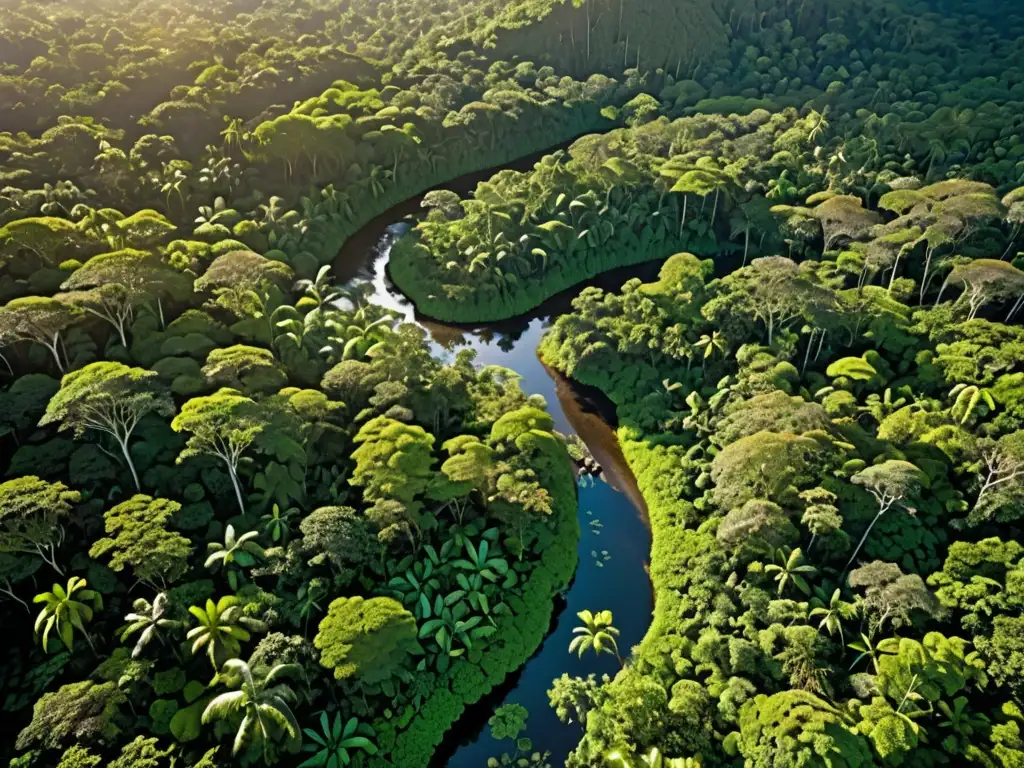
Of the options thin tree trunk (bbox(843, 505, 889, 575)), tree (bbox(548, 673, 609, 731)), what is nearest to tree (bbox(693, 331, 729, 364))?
thin tree trunk (bbox(843, 505, 889, 575))

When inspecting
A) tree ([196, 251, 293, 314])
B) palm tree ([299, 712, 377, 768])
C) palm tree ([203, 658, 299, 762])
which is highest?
tree ([196, 251, 293, 314])

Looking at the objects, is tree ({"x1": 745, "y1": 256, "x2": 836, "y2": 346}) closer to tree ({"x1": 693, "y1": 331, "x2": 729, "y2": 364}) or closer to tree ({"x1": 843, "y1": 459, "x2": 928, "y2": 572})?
tree ({"x1": 693, "y1": 331, "x2": 729, "y2": 364})

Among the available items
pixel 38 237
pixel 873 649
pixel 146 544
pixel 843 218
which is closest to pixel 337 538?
pixel 146 544

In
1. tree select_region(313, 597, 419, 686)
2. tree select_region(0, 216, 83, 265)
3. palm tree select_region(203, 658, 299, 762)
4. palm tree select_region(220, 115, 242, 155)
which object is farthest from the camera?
palm tree select_region(220, 115, 242, 155)

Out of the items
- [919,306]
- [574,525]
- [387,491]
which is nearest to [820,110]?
[919,306]

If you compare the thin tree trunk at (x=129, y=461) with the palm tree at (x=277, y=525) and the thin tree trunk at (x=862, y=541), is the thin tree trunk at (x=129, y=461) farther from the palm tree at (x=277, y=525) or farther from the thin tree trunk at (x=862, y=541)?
the thin tree trunk at (x=862, y=541)

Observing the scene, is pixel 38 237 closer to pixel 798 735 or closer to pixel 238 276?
pixel 238 276
